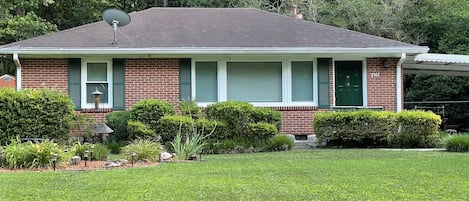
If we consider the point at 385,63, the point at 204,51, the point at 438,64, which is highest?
the point at 204,51

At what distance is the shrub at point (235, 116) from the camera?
11.8 meters

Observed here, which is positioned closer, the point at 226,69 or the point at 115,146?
the point at 115,146

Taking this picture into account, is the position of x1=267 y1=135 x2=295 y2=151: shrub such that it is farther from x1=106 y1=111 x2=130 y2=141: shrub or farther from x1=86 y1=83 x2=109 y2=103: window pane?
x1=86 y1=83 x2=109 y2=103: window pane

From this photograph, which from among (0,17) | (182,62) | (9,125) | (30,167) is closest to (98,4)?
(0,17)

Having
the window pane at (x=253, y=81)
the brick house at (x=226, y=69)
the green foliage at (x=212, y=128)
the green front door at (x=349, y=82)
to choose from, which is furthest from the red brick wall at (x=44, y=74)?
the green front door at (x=349, y=82)

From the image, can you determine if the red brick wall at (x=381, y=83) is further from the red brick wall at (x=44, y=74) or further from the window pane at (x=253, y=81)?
the red brick wall at (x=44, y=74)

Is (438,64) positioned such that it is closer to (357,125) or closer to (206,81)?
(357,125)

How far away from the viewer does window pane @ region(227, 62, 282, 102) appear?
14203 millimetres

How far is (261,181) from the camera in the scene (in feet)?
21.2

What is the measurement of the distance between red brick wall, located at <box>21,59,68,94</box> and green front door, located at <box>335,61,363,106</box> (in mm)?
7587

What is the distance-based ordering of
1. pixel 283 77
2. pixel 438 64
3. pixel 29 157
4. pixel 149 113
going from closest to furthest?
pixel 29 157 < pixel 149 113 < pixel 283 77 < pixel 438 64

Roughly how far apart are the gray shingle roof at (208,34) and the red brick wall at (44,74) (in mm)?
529

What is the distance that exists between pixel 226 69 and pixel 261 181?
792 centimetres

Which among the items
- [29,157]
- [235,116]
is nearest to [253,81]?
[235,116]
